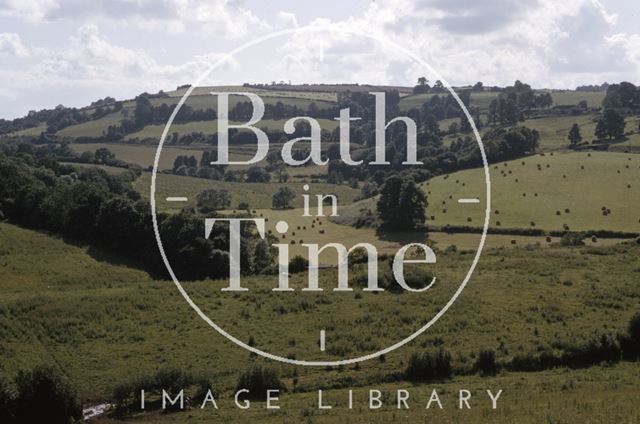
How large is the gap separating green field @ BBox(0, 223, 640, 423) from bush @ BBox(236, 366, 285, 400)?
0.77m

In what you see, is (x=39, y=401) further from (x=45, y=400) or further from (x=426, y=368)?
(x=426, y=368)

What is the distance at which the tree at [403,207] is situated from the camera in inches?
2734

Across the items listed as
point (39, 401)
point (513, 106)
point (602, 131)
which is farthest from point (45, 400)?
point (513, 106)

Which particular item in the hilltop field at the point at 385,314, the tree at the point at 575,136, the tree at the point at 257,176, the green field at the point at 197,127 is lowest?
the hilltop field at the point at 385,314

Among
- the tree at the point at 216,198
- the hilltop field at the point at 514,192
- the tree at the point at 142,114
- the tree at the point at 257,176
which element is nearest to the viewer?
the hilltop field at the point at 514,192

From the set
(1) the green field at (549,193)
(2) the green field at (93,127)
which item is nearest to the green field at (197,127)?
(2) the green field at (93,127)

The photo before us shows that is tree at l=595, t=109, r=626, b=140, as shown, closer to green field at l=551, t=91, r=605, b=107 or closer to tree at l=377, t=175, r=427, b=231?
green field at l=551, t=91, r=605, b=107

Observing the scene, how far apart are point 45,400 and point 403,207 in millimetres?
49462

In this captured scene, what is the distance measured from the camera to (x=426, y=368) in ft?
89.2

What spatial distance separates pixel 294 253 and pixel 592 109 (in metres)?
108

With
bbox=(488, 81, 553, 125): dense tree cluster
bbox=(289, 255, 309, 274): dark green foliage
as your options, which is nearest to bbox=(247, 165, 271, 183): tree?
bbox=(488, 81, 553, 125): dense tree cluster

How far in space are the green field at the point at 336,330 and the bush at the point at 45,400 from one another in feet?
10.1

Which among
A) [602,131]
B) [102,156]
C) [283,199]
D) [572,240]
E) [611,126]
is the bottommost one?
[572,240]

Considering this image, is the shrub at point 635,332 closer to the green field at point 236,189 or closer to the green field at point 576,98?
the green field at point 236,189
